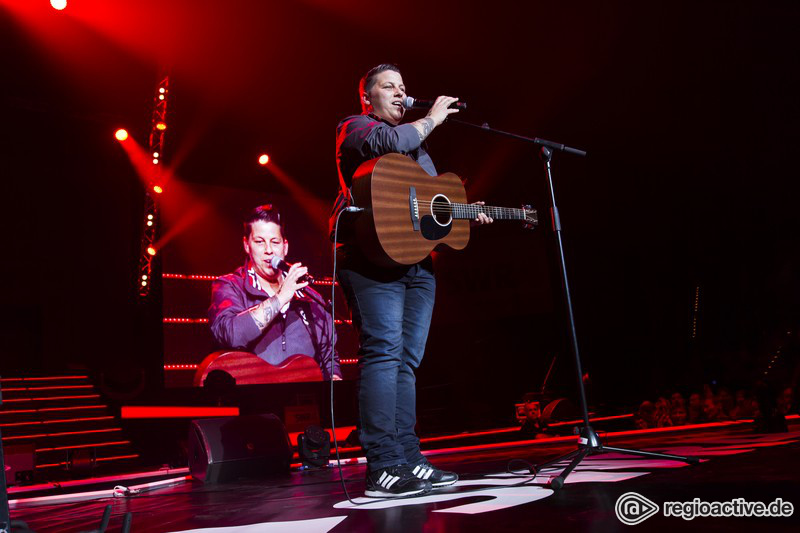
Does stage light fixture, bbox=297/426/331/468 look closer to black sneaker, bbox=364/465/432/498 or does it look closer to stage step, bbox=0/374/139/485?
black sneaker, bbox=364/465/432/498

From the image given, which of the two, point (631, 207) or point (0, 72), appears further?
point (631, 207)

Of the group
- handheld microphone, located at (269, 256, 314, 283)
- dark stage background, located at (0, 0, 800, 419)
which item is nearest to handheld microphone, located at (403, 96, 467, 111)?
dark stage background, located at (0, 0, 800, 419)

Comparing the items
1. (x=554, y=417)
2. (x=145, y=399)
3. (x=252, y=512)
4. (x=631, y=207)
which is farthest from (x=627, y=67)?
(x=145, y=399)

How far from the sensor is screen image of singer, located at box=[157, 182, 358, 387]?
6.82 metres

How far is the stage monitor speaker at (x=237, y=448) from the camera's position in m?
3.31

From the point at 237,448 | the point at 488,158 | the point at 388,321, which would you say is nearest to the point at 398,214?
the point at 388,321

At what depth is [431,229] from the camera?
2295 mm

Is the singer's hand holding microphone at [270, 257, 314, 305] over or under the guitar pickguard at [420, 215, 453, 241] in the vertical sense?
over

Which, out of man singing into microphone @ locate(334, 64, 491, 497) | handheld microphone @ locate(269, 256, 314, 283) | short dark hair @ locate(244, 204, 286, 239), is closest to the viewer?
man singing into microphone @ locate(334, 64, 491, 497)

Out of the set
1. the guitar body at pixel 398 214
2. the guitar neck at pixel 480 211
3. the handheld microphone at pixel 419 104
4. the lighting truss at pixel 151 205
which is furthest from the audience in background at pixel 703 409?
the lighting truss at pixel 151 205

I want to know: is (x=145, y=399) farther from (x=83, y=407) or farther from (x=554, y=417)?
(x=554, y=417)

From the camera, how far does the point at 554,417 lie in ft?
23.3

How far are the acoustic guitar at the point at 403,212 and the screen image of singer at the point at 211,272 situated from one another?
5117 mm

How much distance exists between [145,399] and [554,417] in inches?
194
